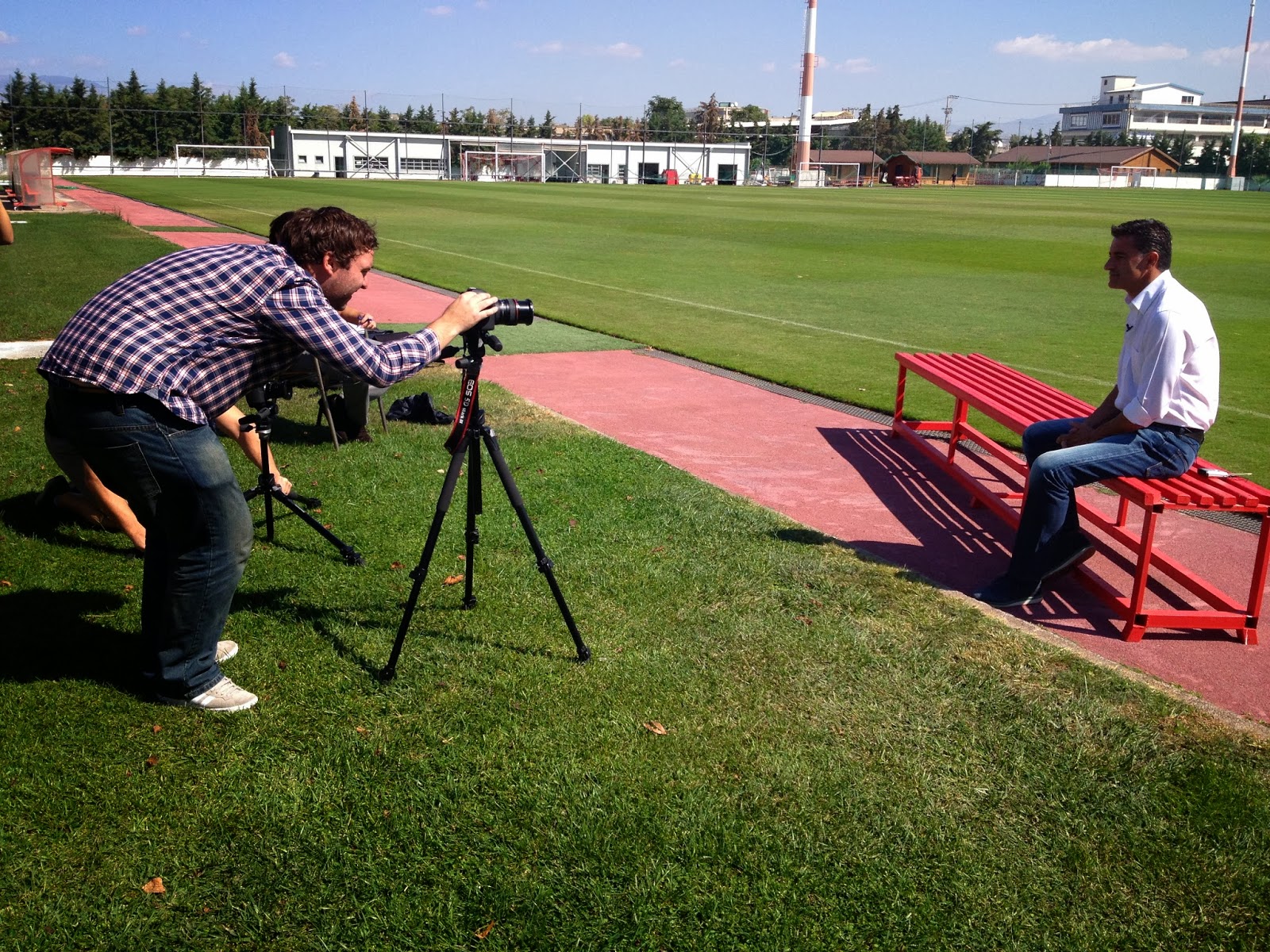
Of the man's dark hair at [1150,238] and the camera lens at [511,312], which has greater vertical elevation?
the man's dark hair at [1150,238]

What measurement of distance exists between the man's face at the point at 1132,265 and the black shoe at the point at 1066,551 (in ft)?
4.30

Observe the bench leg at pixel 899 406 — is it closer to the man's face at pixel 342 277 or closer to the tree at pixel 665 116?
the man's face at pixel 342 277

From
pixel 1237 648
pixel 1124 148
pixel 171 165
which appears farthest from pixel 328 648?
pixel 1124 148

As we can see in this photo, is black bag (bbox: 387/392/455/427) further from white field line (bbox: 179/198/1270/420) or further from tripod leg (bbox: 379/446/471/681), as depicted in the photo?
white field line (bbox: 179/198/1270/420)

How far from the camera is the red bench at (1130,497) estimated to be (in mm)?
5070

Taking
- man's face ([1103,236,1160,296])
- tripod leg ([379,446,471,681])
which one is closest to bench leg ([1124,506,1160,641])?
man's face ([1103,236,1160,296])

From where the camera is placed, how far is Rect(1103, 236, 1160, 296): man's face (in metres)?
5.46

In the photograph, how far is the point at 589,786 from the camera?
12.1ft

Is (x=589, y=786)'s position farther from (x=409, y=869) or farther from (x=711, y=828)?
(x=409, y=869)

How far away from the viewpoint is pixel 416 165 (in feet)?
266

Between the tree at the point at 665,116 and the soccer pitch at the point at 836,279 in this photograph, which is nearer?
the soccer pitch at the point at 836,279

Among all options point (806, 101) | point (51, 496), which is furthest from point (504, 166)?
point (51, 496)

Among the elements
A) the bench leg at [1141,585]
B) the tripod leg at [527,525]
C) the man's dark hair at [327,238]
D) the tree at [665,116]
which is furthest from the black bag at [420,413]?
the tree at [665,116]

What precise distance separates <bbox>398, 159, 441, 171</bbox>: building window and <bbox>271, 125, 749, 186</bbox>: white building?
6 cm
